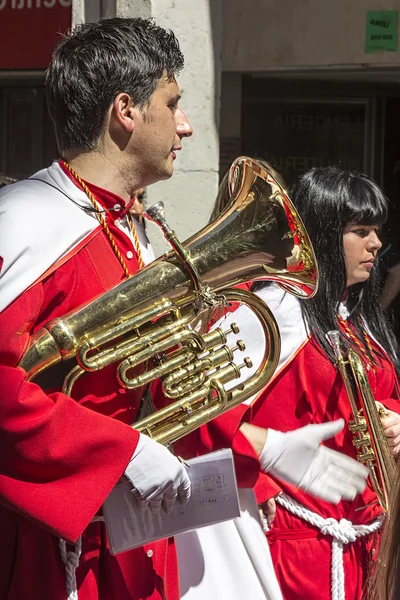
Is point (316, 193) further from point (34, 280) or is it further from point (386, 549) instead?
point (386, 549)

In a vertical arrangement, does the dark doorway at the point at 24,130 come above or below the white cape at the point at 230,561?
above

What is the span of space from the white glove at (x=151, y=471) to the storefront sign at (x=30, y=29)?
4047 millimetres

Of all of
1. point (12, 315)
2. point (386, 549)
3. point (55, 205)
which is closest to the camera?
point (386, 549)

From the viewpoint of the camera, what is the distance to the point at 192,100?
5820 mm

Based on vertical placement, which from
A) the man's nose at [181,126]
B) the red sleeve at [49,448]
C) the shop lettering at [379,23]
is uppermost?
the shop lettering at [379,23]

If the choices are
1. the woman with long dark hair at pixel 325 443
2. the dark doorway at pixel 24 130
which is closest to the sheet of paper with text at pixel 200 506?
the woman with long dark hair at pixel 325 443

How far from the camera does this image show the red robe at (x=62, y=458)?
231 cm

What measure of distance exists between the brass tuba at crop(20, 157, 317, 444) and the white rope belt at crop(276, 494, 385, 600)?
0.85 m

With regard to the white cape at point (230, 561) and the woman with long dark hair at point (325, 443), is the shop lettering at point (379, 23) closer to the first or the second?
the woman with long dark hair at point (325, 443)

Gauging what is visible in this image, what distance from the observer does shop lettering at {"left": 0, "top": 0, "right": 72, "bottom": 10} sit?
604cm

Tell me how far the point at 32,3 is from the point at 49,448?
4.34 metres

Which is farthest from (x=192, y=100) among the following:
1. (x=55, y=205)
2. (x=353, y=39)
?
(x=55, y=205)

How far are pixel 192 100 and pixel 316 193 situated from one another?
7.65ft

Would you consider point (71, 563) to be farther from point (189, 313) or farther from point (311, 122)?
point (311, 122)
